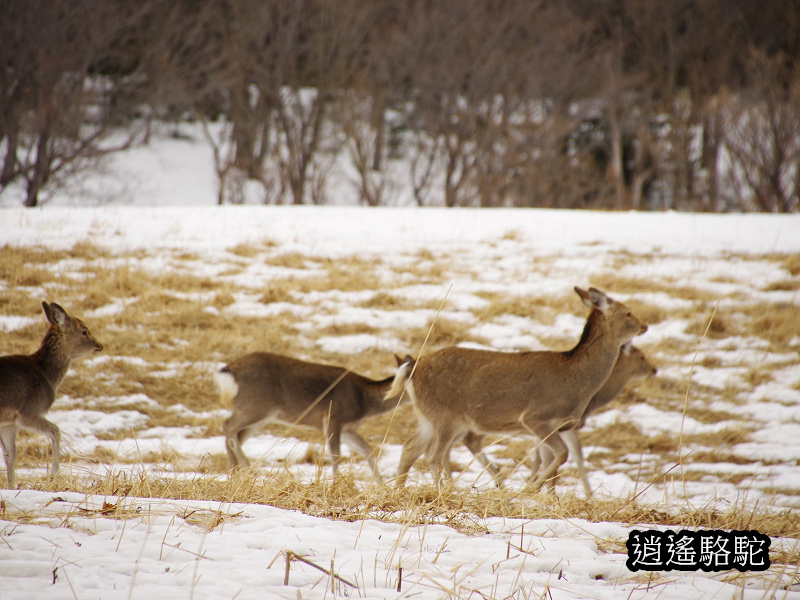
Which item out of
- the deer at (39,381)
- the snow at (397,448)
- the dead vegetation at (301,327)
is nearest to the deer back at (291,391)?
the snow at (397,448)

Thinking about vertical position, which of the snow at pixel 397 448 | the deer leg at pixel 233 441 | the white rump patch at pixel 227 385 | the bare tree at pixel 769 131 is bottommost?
the deer leg at pixel 233 441

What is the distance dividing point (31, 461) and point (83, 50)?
19.0m

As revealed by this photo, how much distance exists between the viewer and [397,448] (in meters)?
7.67

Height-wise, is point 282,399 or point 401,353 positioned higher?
point 401,353

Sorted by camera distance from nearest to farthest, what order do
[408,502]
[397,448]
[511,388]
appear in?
[408,502] → [511,388] → [397,448]

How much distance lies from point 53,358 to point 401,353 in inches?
170

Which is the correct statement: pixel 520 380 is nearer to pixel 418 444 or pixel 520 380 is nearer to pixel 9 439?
pixel 418 444

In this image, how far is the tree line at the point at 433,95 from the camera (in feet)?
74.5

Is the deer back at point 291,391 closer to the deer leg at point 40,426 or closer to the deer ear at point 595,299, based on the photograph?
the deer leg at point 40,426

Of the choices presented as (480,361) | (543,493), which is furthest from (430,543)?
(480,361)

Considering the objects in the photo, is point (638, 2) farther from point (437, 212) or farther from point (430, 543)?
point (430, 543)

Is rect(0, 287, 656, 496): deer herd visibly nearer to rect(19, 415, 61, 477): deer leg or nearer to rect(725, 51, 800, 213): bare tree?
rect(19, 415, 61, 477): deer leg

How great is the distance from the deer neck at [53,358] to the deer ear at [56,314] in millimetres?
82

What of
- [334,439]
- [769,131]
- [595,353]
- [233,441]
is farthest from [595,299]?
[769,131]
